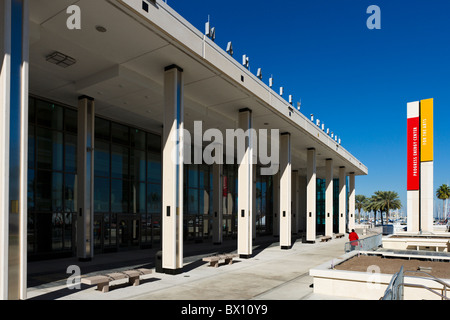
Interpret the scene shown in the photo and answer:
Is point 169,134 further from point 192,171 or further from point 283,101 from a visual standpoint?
point 192,171

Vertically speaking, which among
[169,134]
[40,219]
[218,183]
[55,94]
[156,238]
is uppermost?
[55,94]

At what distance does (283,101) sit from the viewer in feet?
70.0

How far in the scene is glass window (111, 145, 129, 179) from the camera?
21.9 meters

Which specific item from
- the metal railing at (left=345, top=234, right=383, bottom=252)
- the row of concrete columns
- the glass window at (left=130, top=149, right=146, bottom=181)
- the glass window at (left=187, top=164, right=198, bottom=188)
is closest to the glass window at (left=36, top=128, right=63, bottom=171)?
the glass window at (left=130, top=149, right=146, bottom=181)

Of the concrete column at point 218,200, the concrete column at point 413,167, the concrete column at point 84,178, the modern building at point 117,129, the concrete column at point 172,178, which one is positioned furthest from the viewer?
the concrete column at point 413,167

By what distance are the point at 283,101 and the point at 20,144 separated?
1581cm

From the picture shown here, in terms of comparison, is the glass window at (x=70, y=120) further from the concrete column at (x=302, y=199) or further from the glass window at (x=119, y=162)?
the concrete column at (x=302, y=199)

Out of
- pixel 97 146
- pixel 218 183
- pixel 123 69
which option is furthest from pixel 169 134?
pixel 218 183

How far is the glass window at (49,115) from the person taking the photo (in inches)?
704

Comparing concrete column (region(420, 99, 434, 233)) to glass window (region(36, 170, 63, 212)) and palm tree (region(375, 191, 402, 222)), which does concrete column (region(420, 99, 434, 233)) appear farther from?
palm tree (region(375, 191, 402, 222))

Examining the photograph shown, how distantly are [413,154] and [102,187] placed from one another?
3009 cm

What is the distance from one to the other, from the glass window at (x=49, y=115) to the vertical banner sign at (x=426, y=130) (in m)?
32.7

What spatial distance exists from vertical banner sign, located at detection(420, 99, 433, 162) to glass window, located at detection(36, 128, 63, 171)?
3258 cm

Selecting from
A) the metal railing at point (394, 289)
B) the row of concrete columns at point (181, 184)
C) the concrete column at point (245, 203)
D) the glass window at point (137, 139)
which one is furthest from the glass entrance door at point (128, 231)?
the metal railing at point (394, 289)
